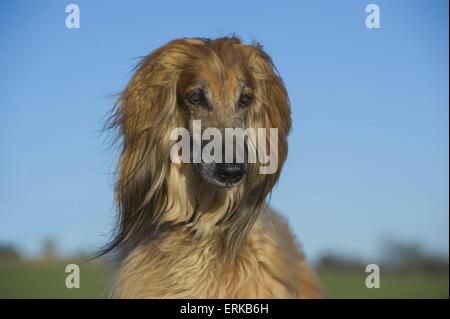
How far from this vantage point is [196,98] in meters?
3.52

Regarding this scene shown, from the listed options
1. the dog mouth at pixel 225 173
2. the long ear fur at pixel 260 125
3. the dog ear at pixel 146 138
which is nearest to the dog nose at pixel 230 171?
the dog mouth at pixel 225 173

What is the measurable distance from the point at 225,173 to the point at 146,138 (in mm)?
435

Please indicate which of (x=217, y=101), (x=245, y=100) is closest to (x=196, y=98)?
(x=217, y=101)

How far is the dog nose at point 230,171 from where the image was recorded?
135 inches

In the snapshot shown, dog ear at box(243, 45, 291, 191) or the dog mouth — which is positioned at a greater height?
dog ear at box(243, 45, 291, 191)

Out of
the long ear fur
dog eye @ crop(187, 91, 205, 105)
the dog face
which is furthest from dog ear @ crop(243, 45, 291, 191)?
dog eye @ crop(187, 91, 205, 105)

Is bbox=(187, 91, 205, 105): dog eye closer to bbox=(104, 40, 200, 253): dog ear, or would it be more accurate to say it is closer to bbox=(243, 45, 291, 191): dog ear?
bbox=(104, 40, 200, 253): dog ear

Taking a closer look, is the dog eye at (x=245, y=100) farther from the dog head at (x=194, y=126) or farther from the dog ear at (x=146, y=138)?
the dog ear at (x=146, y=138)

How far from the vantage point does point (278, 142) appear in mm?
3691

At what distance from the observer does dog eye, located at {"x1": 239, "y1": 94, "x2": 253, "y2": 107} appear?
3.55 m

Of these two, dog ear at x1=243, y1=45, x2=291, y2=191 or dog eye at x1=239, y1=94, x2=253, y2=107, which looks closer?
dog eye at x1=239, y1=94, x2=253, y2=107
